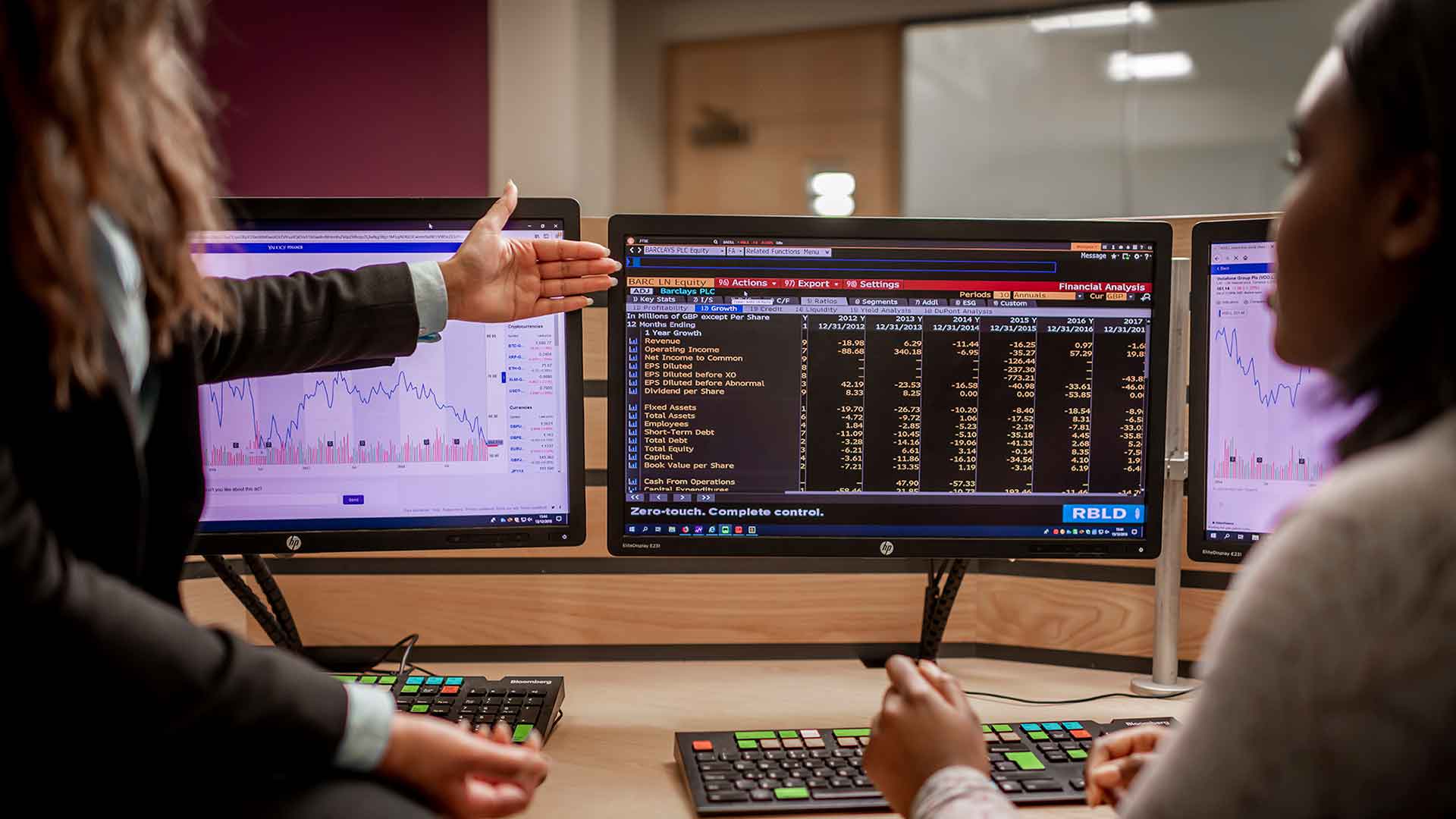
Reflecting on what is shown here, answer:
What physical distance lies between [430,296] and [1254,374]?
0.87 metres

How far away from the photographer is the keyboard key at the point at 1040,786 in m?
0.88

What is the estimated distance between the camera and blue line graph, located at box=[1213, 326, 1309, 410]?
113 centimetres

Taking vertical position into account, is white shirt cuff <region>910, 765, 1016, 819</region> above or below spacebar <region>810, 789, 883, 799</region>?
above

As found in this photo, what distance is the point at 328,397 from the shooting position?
1.13 m

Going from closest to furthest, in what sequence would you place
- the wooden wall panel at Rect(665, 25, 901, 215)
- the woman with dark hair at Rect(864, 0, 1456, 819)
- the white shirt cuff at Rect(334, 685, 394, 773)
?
the woman with dark hair at Rect(864, 0, 1456, 819), the white shirt cuff at Rect(334, 685, 394, 773), the wooden wall panel at Rect(665, 25, 901, 215)

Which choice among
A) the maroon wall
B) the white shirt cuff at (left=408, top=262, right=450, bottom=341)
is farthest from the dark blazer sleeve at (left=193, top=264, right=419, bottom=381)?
the maroon wall

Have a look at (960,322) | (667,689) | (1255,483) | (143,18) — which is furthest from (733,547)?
(143,18)

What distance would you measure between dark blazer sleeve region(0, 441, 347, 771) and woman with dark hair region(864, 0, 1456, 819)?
0.49 metres

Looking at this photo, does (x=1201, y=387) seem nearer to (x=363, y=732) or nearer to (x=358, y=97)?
(x=363, y=732)

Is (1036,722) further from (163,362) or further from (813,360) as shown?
(163,362)

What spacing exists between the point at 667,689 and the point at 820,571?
260 millimetres

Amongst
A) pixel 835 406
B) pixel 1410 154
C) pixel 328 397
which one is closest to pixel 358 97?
pixel 328 397

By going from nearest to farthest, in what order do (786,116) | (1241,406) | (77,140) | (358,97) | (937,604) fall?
(77,140)
(1241,406)
(937,604)
(358,97)
(786,116)

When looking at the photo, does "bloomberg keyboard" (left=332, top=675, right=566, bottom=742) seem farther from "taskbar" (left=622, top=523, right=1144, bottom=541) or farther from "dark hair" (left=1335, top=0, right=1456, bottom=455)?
"dark hair" (left=1335, top=0, right=1456, bottom=455)
